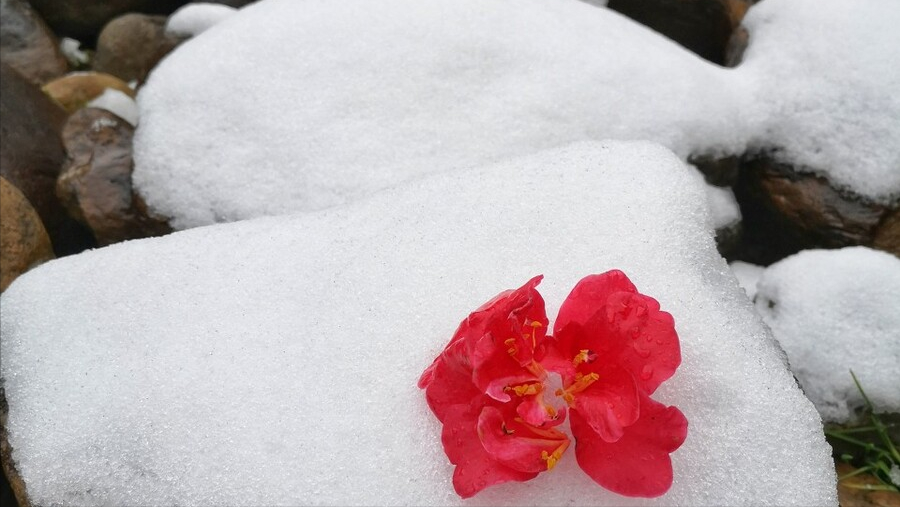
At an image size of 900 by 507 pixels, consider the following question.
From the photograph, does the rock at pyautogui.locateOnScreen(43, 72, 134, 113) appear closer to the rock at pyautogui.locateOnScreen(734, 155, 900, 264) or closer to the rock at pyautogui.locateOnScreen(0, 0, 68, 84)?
the rock at pyautogui.locateOnScreen(0, 0, 68, 84)

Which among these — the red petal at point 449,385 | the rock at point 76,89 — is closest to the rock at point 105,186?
the rock at point 76,89

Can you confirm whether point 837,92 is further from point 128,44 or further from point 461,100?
point 128,44

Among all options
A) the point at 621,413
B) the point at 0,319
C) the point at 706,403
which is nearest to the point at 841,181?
the point at 706,403

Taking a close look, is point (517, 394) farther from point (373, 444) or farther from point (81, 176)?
point (81, 176)

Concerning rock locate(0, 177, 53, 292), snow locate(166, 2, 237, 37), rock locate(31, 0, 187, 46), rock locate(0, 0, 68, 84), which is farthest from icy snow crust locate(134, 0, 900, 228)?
rock locate(31, 0, 187, 46)

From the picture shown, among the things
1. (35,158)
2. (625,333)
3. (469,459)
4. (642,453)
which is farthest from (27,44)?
(642,453)

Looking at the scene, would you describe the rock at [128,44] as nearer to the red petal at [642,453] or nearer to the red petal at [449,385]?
the red petal at [449,385]
